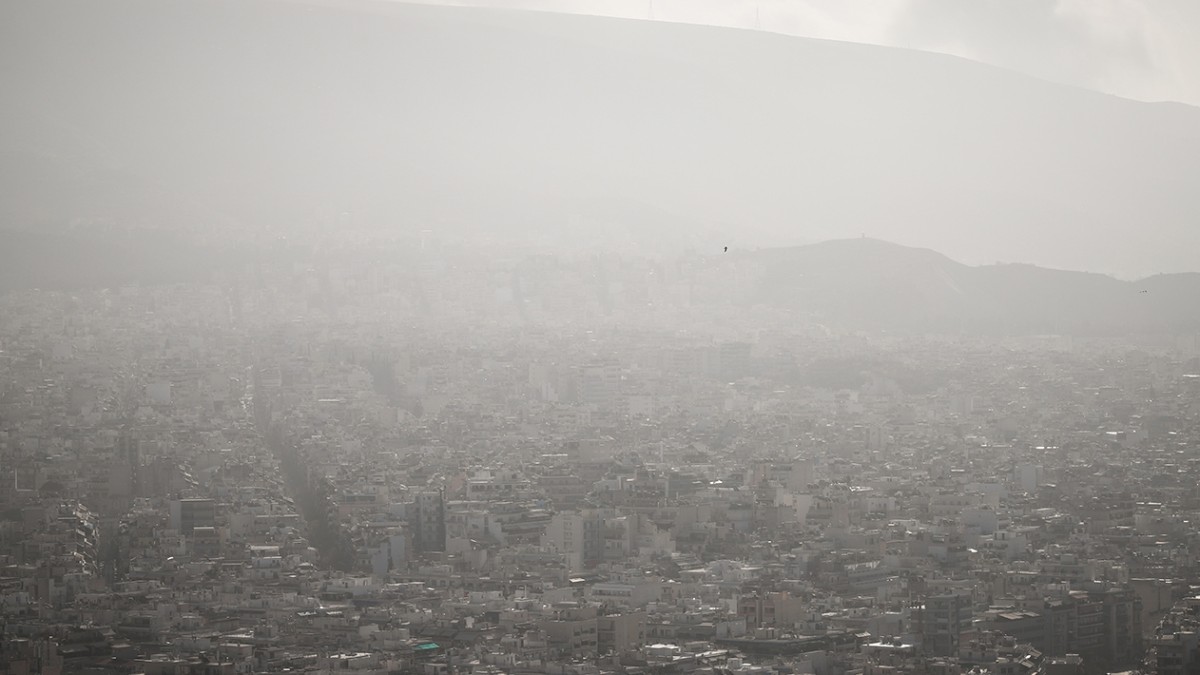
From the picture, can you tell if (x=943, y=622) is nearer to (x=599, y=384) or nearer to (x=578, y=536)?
(x=578, y=536)

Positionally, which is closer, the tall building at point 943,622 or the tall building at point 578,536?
the tall building at point 943,622

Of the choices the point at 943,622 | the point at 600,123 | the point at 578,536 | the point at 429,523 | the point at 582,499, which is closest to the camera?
the point at 943,622

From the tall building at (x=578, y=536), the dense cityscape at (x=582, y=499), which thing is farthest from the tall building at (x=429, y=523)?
the tall building at (x=578, y=536)

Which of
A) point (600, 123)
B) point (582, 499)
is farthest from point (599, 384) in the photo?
point (600, 123)

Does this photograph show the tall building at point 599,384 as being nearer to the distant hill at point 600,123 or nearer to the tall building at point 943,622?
the tall building at point 943,622

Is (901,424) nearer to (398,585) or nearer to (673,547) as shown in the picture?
(673,547)

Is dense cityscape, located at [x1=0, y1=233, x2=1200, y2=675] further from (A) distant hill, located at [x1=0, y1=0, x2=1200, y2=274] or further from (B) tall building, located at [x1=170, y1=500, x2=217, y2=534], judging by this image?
(A) distant hill, located at [x1=0, y1=0, x2=1200, y2=274]

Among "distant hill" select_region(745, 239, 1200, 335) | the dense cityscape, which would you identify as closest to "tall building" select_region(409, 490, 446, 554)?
the dense cityscape

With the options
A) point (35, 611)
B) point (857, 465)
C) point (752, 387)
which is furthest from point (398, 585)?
point (752, 387)
